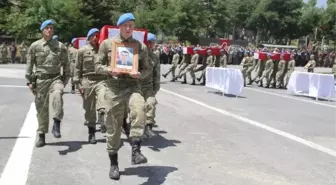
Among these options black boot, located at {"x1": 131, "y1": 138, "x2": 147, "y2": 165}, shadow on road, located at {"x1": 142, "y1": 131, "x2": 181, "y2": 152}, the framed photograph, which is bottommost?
shadow on road, located at {"x1": 142, "y1": 131, "x2": 181, "y2": 152}

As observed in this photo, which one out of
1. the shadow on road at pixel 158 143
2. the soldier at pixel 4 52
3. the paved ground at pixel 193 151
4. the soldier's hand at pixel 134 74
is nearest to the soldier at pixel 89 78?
the paved ground at pixel 193 151

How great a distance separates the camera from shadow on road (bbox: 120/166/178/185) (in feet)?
20.0

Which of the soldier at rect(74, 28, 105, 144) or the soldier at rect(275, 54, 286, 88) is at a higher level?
the soldier at rect(74, 28, 105, 144)

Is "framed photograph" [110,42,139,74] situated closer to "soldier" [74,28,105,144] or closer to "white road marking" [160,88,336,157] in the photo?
"soldier" [74,28,105,144]

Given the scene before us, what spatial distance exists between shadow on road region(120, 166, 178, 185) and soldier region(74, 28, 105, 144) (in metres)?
1.93

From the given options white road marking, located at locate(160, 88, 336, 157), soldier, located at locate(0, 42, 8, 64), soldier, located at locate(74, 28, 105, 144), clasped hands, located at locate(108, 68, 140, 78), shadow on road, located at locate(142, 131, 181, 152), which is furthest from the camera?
soldier, located at locate(0, 42, 8, 64)

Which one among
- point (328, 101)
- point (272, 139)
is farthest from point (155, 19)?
point (272, 139)

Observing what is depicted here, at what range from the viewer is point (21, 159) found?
22.9ft

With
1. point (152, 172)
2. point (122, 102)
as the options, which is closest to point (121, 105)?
point (122, 102)

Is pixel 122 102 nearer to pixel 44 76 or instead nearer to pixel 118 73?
pixel 118 73

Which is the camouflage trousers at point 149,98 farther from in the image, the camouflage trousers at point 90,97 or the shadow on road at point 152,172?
the shadow on road at point 152,172

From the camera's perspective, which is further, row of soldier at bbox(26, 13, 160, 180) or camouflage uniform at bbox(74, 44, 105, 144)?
camouflage uniform at bbox(74, 44, 105, 144)

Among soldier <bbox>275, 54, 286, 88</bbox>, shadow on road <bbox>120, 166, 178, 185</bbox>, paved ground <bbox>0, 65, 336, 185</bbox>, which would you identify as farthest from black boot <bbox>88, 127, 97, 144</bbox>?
soldier <bbox>275, 54, 286, 88</bbox>

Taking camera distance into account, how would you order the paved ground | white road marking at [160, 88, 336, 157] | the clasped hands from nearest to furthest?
the clasped hands < the paved ground < white road marking at [160, 88, 336, 157]
